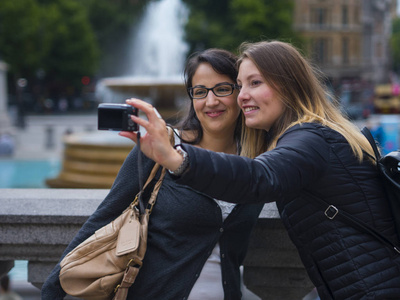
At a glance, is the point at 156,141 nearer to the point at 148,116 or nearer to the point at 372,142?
the point at 148,116

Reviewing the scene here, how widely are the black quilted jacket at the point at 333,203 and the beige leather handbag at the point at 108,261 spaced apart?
0.55 meters

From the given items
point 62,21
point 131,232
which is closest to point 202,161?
point 131,232

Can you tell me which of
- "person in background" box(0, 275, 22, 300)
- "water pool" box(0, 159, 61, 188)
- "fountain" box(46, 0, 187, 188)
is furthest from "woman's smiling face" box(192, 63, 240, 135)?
"water pool" box(0, 159, 61, 188)

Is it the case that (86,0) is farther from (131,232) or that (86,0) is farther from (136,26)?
(131,232)

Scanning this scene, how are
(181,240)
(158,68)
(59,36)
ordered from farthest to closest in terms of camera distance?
(59,36) < (158,68) < (181,240)

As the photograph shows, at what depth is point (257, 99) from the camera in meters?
2.24

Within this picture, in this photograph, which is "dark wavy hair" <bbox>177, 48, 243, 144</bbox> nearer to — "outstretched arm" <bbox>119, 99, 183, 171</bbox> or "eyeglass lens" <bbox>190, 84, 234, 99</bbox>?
"eyeglass lens" <bbox>190, 84, 234, 99</bbox>

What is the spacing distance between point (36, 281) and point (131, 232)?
39.5 inches

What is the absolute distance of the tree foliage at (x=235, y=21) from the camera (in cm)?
4594

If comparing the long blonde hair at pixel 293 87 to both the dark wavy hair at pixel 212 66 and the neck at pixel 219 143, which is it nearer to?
the dark wavy hair at pixel 212 66

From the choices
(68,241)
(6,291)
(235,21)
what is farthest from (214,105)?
(235,21)

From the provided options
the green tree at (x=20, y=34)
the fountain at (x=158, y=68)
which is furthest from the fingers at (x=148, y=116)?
the green tree at (x=20, y=34)

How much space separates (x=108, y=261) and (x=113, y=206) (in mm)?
257

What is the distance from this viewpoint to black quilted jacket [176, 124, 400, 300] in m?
1.90
